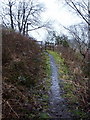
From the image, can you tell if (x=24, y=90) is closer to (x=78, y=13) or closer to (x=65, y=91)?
(x=65, y=91)

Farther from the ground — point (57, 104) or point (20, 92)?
point (20, 92)

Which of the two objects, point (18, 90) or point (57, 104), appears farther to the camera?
point (57, 104)

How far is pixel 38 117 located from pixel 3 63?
357 cm

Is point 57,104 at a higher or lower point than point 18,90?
lower

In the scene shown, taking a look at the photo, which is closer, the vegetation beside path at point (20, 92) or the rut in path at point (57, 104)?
the vegetation beside path at point (20, 92)

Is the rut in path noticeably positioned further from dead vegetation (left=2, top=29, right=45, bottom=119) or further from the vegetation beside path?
dead vegetation (left=2, top=29, right=45, bottom=119)

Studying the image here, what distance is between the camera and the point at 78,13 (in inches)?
454

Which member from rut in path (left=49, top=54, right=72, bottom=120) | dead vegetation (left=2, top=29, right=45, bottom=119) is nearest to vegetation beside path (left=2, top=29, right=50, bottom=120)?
dead vegetation (left=2, top=29, right=45, bottom=119)

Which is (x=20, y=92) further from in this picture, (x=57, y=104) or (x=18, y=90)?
(x=57, y=104)

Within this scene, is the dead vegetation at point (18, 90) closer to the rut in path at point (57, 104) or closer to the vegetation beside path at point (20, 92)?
the vegetation beside path at point (20, 92)

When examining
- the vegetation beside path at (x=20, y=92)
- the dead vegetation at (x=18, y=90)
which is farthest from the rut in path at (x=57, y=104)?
the dead vegetation at (x=18, y=90)

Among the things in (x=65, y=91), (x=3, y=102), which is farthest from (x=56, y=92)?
(x=3, y=102)

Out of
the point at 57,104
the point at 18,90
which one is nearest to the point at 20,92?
the point at 18,90

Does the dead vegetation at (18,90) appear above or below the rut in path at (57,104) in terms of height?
above
